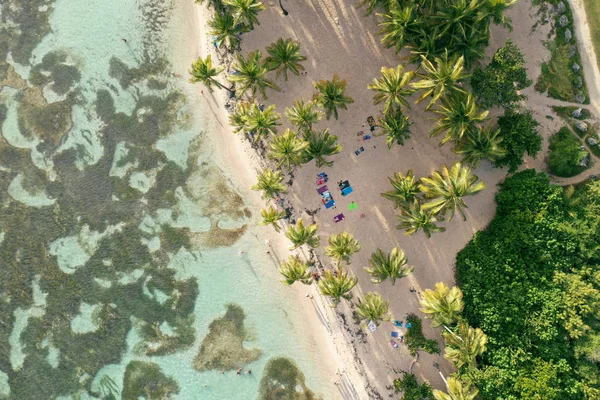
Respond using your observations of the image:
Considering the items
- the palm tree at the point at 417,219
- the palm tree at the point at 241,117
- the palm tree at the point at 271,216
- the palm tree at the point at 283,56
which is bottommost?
the palm tree at the point at 417,219

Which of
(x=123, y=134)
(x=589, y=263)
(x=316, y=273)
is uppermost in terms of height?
(x=123, y=134)

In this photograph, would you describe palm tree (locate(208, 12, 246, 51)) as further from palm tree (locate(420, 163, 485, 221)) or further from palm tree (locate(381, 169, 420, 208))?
palm tree (locate(420, 163, 485, 221))

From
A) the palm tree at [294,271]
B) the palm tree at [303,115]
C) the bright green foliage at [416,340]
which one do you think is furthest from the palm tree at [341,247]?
the palm tree at [303,115]

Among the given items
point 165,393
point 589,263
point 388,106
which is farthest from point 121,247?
A: point 589,263

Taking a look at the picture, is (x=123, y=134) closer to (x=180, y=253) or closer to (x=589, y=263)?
(x=180, y=253)

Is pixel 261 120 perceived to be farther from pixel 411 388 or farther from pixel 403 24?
pixel 411 388

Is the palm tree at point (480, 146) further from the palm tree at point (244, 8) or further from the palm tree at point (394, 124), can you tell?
the palm tree at point (244, 8)

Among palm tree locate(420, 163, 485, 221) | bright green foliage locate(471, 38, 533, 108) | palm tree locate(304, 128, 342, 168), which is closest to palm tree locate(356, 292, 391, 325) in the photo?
palm tree locate(420, 163, 485, 221)
